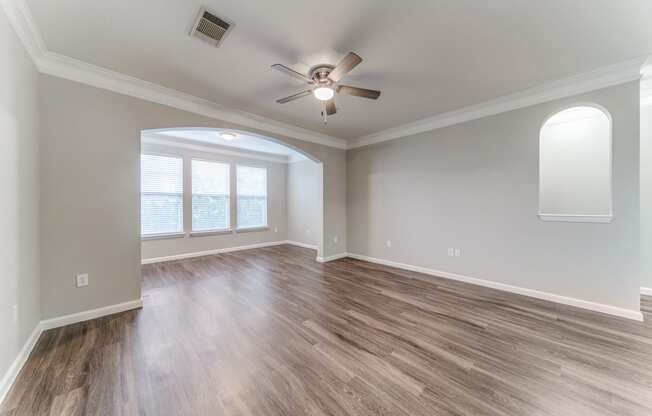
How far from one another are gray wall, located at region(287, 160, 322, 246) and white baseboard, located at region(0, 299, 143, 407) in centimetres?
441

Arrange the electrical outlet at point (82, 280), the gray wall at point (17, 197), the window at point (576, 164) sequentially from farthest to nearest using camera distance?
the window at point (576, 164), the electrical outlet at point (82, 280), the gray wall at point (17, 197)

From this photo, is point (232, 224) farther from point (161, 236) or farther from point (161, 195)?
point (161, 195)

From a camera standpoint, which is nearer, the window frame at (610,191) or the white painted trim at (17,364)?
the white painted trim at (17,364)

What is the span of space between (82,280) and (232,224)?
12.2 ft

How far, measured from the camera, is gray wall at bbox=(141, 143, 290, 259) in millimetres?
5044

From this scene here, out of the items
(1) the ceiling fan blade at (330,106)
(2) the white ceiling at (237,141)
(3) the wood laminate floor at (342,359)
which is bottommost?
(3) the wood laminate floor at (342,359)

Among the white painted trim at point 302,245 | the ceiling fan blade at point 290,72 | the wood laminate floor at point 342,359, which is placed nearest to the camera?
the wood laminate floor at point 342,359

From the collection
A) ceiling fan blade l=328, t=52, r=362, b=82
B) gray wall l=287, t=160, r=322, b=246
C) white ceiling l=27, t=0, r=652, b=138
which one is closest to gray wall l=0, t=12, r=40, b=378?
white ceiling l=27, t=0, r=652, b=138

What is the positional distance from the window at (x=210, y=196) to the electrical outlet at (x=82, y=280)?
3056 mm

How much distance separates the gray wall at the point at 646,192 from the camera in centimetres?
308

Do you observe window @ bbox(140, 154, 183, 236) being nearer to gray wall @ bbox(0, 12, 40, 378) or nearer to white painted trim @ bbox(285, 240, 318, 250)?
gray wall @ bbox(0, 12, 40, 378)

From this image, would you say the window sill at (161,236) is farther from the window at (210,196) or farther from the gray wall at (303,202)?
the gray wall at (303,202)

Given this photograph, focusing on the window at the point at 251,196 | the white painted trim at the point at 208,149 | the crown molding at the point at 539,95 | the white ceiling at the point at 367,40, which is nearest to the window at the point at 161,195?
the white painted trim at the point at 208,149

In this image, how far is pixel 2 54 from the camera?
160 centimetres
